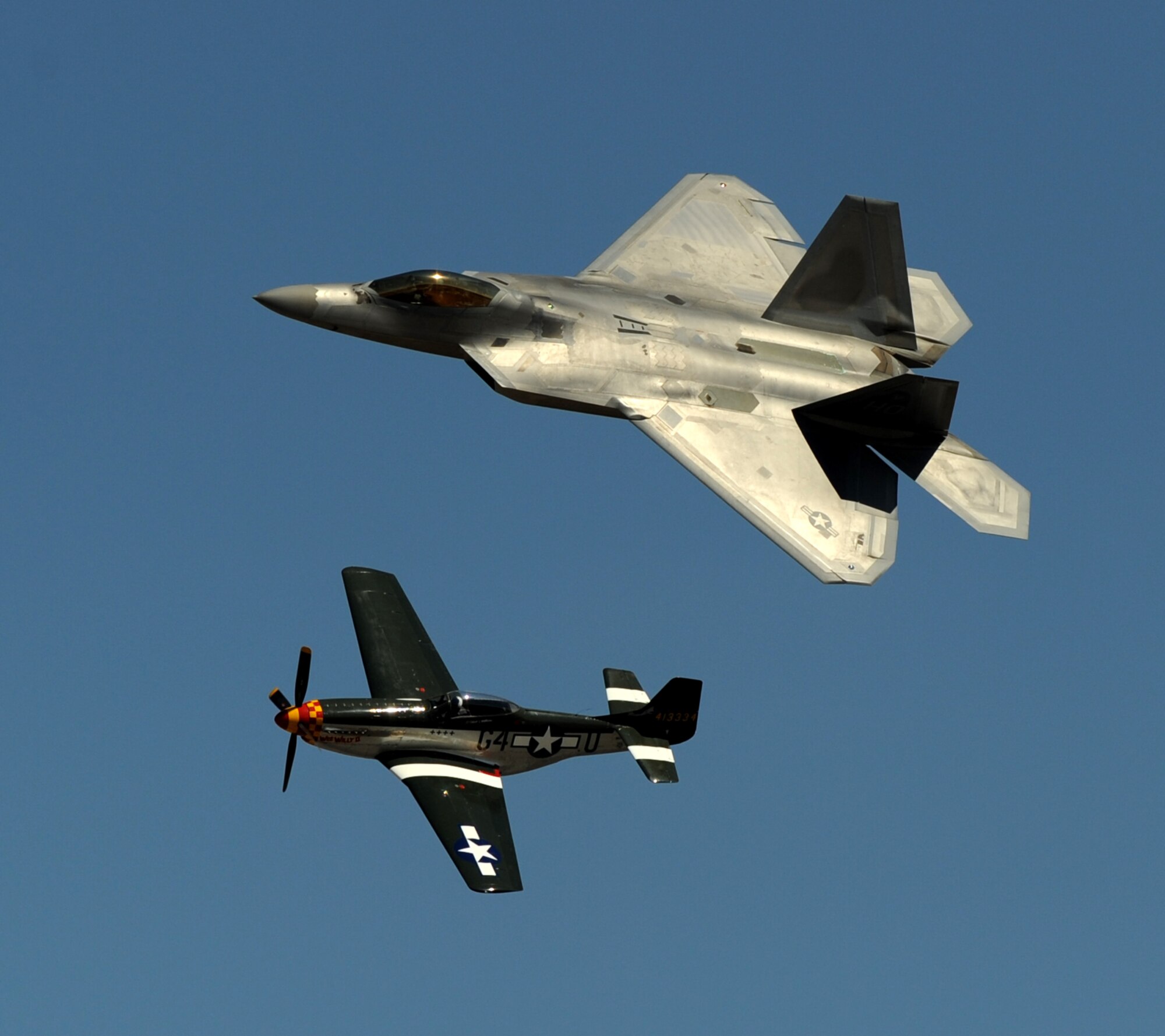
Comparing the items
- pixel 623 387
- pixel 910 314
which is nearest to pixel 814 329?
pixel 910 314

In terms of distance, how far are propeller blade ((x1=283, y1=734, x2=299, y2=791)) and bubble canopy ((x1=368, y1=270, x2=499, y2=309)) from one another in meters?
8.67

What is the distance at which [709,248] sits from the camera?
45.7 metres

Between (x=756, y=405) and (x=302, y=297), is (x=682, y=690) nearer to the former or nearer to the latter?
(x=756, y=405)

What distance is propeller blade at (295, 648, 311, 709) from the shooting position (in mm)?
40688

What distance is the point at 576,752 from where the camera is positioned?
140ft

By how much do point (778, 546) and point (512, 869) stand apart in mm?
7739

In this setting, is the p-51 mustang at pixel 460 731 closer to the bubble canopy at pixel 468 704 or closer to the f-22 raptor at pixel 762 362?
the bubble canopy at pixel 468 704

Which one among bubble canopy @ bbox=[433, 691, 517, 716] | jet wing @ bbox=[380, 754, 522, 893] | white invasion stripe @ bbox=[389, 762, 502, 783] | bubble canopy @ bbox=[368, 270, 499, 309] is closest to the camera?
jet wing @ bbox=[380, 754, 522, 893]

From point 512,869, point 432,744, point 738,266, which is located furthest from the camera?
point 738,266

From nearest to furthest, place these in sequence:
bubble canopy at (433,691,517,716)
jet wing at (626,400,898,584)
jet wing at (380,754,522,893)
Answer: jet wing at (380,754,522,893), jet wing at (626,400,898,584), bubble canopy at (433,691,517,716)

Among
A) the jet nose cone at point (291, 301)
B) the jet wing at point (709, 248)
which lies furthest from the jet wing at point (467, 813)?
the jet wing at point (709, 248)

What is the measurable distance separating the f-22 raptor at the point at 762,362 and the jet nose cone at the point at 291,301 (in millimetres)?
24

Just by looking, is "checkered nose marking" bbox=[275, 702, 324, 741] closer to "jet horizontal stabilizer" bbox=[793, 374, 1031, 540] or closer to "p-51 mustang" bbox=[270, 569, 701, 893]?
"p-51 mustang" bbox=[270, 569, 701, 893]

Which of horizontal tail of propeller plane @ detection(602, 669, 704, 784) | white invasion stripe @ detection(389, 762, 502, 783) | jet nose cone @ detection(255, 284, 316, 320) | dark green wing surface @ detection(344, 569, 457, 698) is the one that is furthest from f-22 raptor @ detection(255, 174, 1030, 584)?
white invasion stripe @ detection(389, 762, 502, 783)
